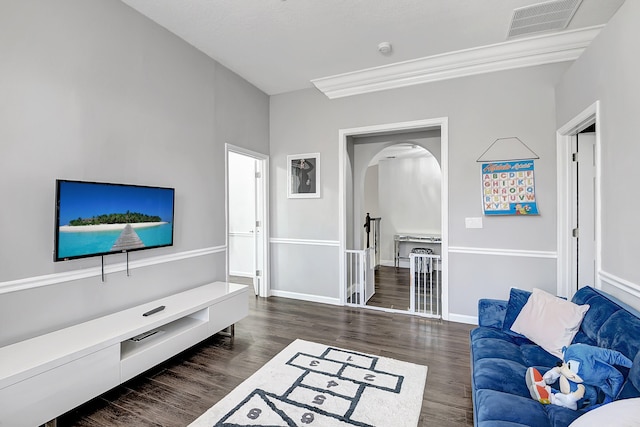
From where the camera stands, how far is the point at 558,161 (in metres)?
3.11

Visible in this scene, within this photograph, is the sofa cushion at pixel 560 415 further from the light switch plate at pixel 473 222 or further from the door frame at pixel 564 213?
the light switch plate at pixel 473 222

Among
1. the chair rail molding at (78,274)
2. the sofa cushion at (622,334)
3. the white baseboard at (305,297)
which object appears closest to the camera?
the sofa cushion at (622,334)

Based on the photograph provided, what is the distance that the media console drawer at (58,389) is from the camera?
60.3 inches

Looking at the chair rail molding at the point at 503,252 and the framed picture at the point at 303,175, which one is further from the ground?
the framed picture at the point at 303,175

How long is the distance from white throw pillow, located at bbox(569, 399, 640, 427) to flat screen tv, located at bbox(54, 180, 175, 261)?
290 centimetres

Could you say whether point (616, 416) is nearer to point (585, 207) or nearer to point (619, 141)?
point (619, 141)

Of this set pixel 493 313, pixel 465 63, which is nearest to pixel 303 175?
pixel 465 63

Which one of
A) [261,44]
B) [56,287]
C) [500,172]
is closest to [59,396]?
[56,287]

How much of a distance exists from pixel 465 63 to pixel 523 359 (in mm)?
3034

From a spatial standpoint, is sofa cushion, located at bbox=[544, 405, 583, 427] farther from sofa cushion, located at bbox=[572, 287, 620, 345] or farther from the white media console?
the white media console

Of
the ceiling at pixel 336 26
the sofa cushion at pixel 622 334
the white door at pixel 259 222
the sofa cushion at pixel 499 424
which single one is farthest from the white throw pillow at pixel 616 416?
the white door at pixel 259 222

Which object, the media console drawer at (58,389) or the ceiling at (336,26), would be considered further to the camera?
the ceiling at (336,26)

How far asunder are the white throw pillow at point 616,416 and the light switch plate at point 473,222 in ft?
8.49

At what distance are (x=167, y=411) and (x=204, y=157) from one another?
94.5 inches
